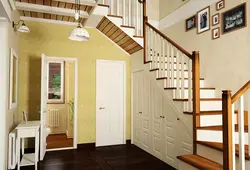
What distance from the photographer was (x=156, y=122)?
425 cm

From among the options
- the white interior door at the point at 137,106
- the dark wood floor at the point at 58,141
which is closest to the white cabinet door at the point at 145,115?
the white interior door at the point at 137,106

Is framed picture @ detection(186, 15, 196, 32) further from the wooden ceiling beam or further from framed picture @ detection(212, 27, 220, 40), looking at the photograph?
the wooden ceiling beam

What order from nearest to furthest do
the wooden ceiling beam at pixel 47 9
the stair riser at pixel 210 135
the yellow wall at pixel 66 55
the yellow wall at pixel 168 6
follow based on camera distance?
the stair riser at pixel 210 135, the wooden ceiling beam at pixel 47 9, the yellow wall at pixel 66 55, the yellow wall at pixel 168 6

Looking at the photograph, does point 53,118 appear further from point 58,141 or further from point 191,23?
point 191,23

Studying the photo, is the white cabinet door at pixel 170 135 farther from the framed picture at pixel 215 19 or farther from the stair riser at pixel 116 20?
the stair riser at pixel 116 20

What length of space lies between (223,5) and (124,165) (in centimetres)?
342

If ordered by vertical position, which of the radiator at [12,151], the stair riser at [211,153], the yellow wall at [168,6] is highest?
the yellow wall at [168,6]

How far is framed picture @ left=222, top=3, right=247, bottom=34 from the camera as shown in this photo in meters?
3.10

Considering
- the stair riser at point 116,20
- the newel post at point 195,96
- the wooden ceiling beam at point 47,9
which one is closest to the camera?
the newel post at point 195,96

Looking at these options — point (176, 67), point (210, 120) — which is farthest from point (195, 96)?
point (176, 67)

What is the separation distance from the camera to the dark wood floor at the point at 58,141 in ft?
16.2

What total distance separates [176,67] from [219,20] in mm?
1253

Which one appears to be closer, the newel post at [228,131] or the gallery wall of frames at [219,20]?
the newel post at [228,131]

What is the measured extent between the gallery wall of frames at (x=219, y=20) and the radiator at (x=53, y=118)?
4608 millimetres
